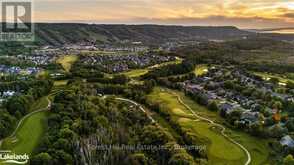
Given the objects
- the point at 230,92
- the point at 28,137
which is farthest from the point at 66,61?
the point at 28,137

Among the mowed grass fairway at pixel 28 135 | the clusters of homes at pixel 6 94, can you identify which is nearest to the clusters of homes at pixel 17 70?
the clusters of homes at pixel 6 94

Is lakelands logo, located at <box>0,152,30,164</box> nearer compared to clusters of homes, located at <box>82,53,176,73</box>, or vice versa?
lakelands logo, located at <box>0,152,30,164</box>

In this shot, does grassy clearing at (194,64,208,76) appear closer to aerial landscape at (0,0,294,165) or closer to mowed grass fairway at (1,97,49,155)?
aerial landscape at (0,0,294,165)

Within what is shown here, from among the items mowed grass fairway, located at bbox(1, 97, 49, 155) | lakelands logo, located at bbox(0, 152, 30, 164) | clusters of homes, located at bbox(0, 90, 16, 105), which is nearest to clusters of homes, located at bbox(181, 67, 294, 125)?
mowed grass fairway, located at bbox(1, 97, 49, 155)

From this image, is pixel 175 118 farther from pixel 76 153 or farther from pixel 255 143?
pixel 76 153

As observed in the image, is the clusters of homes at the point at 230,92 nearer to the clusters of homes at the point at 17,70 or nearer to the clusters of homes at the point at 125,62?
the clusters of homes at the point at 125,62

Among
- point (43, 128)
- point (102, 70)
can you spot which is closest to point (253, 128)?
point (43, 128)
